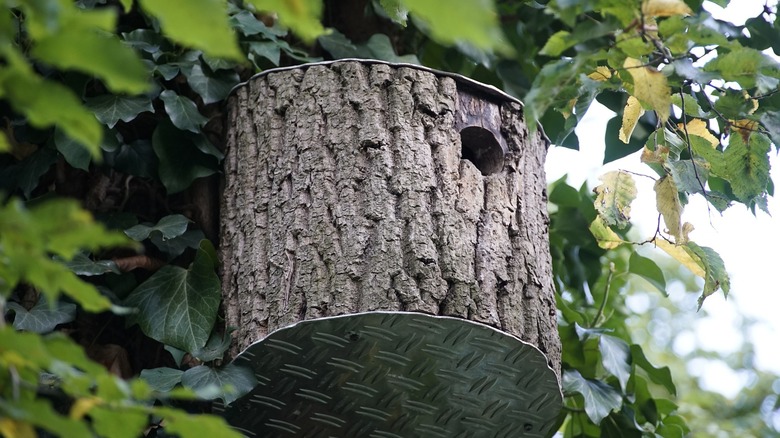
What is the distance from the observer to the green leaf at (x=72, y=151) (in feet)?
7.82

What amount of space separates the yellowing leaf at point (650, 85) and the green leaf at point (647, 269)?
1.31 meters

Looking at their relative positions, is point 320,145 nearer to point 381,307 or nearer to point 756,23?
point 381,307

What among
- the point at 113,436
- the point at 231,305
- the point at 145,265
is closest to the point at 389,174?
the point at 231,305

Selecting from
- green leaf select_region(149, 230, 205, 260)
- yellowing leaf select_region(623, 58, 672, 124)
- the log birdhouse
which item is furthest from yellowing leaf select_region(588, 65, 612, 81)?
green leaf select_region(149, 230, 205, 260)

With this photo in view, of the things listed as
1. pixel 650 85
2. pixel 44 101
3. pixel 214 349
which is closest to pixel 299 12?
→ pixel 44 101

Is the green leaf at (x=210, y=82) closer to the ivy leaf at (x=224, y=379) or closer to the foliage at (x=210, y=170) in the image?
the foliage at (x=210, y=170)

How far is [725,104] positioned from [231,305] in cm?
114

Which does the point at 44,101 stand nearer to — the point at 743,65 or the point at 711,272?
the point at 743,65

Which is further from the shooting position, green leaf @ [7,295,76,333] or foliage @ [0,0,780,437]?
green leaf @ [7,295,76,333]

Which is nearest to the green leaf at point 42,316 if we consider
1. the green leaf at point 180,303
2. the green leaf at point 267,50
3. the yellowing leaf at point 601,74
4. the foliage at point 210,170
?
the foliage at point 210,170

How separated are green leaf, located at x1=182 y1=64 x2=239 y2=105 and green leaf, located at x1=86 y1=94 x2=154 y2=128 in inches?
5.5

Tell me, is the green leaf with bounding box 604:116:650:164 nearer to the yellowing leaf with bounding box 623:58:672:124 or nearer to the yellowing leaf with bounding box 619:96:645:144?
the yellowing leaf with bounding box 619:96:645:144

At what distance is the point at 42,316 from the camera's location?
2301 millimetres

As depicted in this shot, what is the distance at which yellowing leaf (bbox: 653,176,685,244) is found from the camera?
7.57 ft
